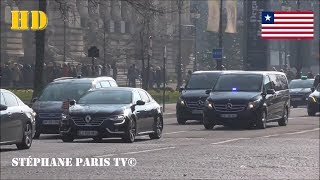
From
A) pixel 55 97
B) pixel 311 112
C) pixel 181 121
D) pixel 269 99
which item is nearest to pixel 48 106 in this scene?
pixel 55 97

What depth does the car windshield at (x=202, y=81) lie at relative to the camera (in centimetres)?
3870

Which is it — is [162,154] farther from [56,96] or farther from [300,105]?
[300,105]

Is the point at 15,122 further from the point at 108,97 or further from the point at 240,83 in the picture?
the point at 240,83

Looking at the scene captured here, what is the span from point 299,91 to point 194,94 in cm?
2234

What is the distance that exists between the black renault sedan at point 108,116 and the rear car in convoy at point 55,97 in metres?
2.16

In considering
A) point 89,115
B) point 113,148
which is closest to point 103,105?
point 89,115

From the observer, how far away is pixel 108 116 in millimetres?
25109

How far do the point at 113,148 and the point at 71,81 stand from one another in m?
8.18

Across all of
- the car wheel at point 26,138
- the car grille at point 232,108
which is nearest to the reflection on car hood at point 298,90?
the car grille at point 232,108

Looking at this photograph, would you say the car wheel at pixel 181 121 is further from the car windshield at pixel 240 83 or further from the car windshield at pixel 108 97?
the car windshield at pixel 108 97

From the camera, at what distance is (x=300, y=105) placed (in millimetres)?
60906

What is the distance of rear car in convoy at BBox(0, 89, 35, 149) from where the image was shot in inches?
842

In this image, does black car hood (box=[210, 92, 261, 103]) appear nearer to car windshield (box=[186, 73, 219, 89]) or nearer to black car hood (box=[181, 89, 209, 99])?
black car hood (box=[181, 89, 209, 99])

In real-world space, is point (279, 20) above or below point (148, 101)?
above
